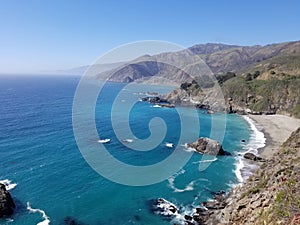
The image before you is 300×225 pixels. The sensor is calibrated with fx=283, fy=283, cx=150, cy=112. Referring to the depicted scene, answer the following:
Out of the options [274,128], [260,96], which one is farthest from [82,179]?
[260,96]

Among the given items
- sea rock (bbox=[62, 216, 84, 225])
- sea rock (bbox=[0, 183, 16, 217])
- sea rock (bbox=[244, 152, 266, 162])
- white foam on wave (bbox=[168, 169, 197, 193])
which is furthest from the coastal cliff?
sea rock (bbox=[0, 183, 16, 217])

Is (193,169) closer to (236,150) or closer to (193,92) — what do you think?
(236,150)

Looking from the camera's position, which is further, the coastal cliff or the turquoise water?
the coastal cliff

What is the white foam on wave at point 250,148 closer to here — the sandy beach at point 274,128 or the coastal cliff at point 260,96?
the sandy beach at point 274,128

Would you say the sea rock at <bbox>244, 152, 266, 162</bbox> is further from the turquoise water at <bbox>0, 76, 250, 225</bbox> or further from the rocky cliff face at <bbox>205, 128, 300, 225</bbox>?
the rocky cliff face at <bbox>205, 128, 300, 225</bbox>

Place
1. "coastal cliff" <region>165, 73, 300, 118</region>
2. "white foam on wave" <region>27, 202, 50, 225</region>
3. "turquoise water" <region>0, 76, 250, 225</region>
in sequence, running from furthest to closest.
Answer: "coastal cliff" <region>165, 73, 300, 118</region>
"turquoise water" <region>0, 76, 250, 225</region>
"white foam on wave" <region>27, 202, 50, 225</region>

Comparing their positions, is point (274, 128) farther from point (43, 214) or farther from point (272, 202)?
point (43, 214)

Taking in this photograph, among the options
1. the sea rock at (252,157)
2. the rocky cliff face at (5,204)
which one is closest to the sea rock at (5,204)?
the rocky cliff face at (5,204)
